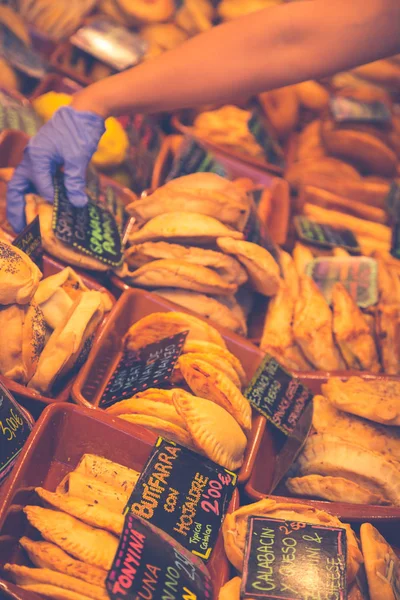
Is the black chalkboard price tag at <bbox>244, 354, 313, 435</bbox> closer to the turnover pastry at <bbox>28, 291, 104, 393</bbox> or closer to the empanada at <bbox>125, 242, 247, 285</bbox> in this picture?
the empanada at <bbox>125, 242, 247, 285</bbox>

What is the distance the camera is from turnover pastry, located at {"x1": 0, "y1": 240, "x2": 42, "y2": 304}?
164cm

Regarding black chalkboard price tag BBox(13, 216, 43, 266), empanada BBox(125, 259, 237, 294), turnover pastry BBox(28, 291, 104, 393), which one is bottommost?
empanada BBox(125, 259, 237, 294)

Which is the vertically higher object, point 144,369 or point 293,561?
point 144,369

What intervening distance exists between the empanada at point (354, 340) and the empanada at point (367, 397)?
15 cm

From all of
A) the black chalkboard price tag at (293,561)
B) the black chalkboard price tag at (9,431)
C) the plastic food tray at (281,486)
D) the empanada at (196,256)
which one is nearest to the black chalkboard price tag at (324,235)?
the empanada at (196,256)

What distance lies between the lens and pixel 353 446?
6.07 feet

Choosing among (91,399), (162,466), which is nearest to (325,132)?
(91,399)

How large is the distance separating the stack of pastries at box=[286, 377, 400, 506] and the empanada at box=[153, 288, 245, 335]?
0.45 m

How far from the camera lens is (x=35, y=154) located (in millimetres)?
2293

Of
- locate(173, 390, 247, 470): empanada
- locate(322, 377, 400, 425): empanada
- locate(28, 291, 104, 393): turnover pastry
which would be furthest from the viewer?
locate(322, 377, 400, 425): empanada

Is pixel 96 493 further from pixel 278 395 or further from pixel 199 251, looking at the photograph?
pixel 199 251

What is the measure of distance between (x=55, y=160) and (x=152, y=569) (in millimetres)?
1624

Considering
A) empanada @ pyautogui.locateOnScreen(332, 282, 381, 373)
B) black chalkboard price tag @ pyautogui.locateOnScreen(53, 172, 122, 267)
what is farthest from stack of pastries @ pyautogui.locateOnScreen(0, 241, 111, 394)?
empanada @ pyautogui.locateOnScreen(332, 282, 381, 373)

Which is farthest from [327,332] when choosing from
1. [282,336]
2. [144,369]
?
[144,369]
